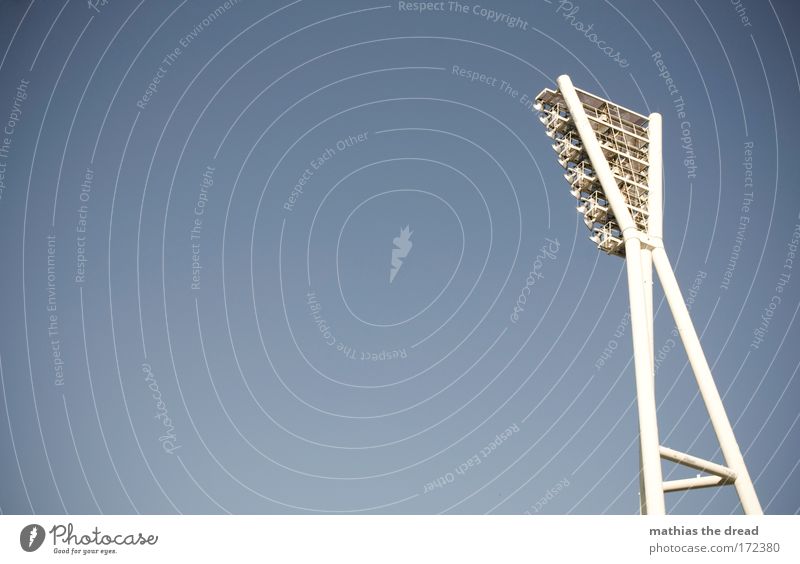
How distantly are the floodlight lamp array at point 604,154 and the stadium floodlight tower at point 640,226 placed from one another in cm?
3

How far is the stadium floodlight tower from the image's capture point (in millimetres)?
18625

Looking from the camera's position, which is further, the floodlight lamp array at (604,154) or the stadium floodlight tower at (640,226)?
the floodlight lamp array at (604,154)

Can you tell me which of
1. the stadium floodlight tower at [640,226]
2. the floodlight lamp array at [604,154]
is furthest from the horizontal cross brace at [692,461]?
the floodlight lamp array at [604,154]

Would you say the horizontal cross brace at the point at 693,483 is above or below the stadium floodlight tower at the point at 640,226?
below

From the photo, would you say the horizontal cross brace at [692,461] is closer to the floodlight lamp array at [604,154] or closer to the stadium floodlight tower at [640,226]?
the stadium floodlight tower at [640,226]

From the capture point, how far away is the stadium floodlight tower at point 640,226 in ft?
61.1

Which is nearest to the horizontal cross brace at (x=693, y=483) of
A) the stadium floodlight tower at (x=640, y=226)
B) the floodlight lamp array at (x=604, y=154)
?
the stadium floodlight tower at (x=640, y=226)

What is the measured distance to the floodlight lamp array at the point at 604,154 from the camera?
22344mm

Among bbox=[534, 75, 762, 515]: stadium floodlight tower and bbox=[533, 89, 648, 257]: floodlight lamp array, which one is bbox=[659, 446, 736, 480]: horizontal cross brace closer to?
bbox=[534, 75, 762, 515]: stadium floodlight tower

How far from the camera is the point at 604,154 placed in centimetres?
2319

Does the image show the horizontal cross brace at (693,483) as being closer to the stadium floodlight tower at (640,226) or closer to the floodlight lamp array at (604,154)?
the stadium floodlight tower at (640,226)
